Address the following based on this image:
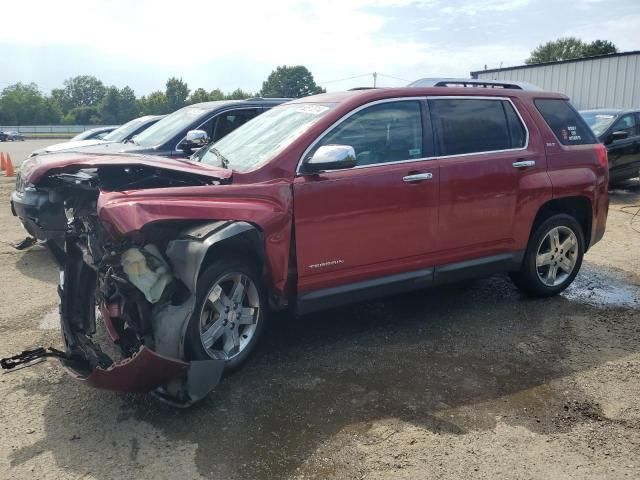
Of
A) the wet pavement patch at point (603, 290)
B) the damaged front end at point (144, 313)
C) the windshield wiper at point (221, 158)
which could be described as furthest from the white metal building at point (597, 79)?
the damaged front end at point (144, 313)

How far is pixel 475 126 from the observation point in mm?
4875

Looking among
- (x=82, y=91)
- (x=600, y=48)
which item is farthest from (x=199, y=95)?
(x=600, y=48)

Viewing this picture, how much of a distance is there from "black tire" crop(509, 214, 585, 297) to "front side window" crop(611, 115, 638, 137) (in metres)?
7.33

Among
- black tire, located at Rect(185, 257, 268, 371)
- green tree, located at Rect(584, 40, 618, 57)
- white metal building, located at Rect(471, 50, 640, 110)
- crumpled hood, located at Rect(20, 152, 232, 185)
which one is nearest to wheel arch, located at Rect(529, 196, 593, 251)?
black tire, located at Rect(185, 257, 268, 371)

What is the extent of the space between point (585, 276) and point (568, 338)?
2.08 meters

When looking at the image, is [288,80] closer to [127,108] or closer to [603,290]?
[127,108]

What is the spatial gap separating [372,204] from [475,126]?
1.36 metres

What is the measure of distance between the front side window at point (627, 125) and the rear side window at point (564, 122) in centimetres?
701

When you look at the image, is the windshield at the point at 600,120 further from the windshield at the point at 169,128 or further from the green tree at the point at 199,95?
the green tree at the point at 199,95

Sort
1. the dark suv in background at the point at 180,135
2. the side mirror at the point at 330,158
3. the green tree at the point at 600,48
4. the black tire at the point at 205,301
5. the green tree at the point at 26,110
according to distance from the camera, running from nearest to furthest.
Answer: the black tire at the point at 205,301 → the side mirror at the point at 330,158 → the dark suv in background at the point at 180,135 → the green tree at the point at 600,48 → the green tree at the point at 26,110

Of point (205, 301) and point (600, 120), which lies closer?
point (205, 301)

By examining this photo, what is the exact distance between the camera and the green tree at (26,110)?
80875mm

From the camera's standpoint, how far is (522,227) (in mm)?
5102

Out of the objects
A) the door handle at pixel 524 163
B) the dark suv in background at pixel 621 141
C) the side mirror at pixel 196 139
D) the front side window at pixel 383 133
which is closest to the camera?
the front side window at pixel 383 133
